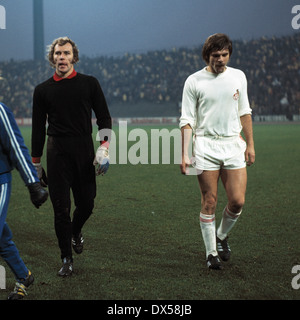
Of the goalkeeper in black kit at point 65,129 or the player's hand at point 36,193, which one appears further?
the goalkeeper in black kit at point 65,129

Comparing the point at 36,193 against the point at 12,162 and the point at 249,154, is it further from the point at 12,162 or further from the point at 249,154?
the point at 249,154

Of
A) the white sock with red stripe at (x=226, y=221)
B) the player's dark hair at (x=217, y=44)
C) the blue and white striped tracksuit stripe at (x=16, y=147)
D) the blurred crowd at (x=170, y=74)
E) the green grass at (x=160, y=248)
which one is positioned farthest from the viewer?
the blurred crowd at (x=170, y=74)

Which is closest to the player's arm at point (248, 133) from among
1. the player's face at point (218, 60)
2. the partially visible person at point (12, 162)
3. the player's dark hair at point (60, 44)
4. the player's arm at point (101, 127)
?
the player's face at point (218, 60)

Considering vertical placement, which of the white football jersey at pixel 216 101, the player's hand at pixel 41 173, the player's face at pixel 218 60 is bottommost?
the player's hand at pixel 41 173

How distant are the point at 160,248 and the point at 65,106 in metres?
1.95

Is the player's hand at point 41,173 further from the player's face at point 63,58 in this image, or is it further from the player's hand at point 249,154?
the player's hand at point 249,154

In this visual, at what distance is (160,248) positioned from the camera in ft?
18.0

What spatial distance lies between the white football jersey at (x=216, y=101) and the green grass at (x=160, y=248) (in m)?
1.30

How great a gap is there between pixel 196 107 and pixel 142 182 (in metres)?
6.14

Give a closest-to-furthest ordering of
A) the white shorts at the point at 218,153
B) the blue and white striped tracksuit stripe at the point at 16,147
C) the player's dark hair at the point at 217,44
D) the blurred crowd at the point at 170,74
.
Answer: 1. the blue and white striped tracksuit stripe at the point at 16,147
2. the player's dark hair at the point at 217,44
3. the white shorts at the point at 218,153
4. the blurred crowd at the point at 170,74

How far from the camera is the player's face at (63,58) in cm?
443

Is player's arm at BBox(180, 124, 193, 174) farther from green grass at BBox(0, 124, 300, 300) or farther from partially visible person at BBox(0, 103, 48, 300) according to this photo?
partially visible person at BBox(0, 103, 48, 300)

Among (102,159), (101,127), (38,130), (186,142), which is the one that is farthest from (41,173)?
(186,142)
